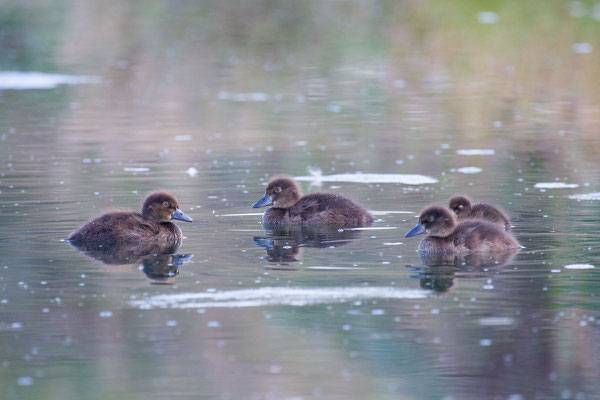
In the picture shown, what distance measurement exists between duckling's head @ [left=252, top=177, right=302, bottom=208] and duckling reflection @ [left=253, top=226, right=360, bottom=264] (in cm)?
37

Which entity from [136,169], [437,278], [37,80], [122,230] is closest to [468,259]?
[437,278]

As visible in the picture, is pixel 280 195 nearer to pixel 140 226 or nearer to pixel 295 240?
pixel 295 240

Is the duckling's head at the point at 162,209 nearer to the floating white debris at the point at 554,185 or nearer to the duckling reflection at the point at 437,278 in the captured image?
the duckling reflection at the point at 437,278

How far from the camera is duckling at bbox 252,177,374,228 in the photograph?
36.8 feet

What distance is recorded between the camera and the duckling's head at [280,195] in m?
11.8

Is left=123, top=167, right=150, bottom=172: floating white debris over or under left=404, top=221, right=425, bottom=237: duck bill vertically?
over

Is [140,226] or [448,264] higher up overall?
[140,226]

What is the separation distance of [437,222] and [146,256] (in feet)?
7.87

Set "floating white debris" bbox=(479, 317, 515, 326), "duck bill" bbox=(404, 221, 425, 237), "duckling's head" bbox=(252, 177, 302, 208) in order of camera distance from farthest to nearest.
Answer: "duckling's head" bbox=(252, 177, 302, 208) < "duck bill" bbox=(404, 221, 425, 237) < "floating white debris" bbox=(479, 317, 515, 326)

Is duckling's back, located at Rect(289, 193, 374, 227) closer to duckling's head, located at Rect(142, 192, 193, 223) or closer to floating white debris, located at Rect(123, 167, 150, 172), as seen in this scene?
duckling's head, located at Rect(142, 192, 193, 223)

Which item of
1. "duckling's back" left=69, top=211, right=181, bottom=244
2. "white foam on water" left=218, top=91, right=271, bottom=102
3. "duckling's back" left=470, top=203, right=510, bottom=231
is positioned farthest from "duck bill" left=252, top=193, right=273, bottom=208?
"white foam on water" left=218, top=91, right=271, bottom=102

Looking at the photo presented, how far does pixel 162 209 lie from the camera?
10.8m

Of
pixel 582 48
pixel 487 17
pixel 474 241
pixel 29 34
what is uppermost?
pixel 487 17

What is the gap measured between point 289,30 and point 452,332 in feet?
93.6
